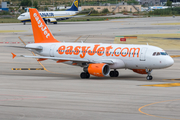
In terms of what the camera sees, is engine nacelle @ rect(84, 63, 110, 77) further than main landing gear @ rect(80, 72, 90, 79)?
No

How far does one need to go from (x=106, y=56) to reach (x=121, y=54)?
178 centimetres

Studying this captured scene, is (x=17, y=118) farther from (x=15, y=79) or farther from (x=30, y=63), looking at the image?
(x=30, y=63)

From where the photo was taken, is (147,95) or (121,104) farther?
(147,95)

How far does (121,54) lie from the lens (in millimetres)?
38594

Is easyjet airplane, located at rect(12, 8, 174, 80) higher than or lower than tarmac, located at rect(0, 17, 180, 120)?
higher

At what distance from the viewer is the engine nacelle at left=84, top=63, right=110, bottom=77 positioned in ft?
122

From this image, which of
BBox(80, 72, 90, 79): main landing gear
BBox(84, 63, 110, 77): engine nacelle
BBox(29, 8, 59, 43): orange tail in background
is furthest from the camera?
BBox(29, 8, 59, 43): orange tail in background

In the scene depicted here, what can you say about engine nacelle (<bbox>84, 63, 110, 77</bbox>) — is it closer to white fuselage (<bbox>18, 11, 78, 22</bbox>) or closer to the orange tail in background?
the orange tail in background

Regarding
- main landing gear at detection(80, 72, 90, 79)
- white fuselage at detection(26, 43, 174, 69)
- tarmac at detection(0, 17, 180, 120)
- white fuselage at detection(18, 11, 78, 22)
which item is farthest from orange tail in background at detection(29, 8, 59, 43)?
white fuselage at detection(18, 11, 78, 22)

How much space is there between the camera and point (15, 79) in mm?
38688

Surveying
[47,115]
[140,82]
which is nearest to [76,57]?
[140,82]

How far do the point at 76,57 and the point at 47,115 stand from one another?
62.8 ft

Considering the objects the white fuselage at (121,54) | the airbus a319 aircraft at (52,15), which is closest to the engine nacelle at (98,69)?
the white fuselage at (121,54)

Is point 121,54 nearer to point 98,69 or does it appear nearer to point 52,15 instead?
point 98,69
